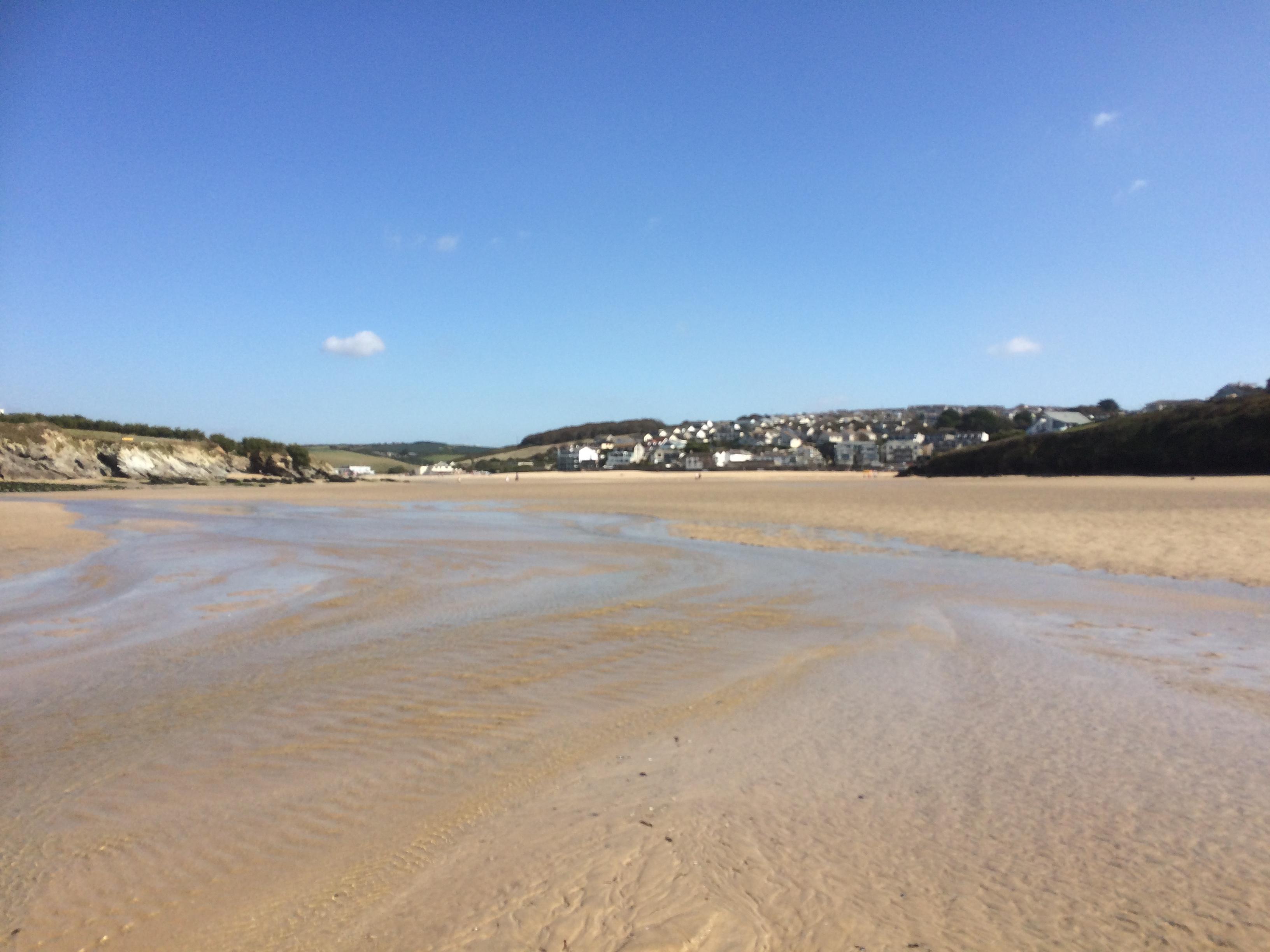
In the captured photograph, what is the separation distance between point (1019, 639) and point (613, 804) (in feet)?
16.6

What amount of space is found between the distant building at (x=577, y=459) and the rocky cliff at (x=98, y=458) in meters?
52.8

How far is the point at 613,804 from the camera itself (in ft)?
11.4

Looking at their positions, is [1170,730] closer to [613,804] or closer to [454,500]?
[613,804]

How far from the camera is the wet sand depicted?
2.59 m

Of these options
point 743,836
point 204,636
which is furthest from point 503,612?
point 743,836

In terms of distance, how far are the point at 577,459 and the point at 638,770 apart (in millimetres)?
114181

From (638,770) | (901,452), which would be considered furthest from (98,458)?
(901,452)

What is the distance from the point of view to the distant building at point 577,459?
115375mm

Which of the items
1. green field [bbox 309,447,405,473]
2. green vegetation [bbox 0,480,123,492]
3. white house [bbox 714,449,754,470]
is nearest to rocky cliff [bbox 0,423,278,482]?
green vegetation [bbox 0,480,123,492]

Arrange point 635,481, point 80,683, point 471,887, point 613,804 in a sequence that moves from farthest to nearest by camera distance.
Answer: point 635,481, point 80,683, point 613,804, point 471,887

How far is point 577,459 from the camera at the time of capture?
118 m

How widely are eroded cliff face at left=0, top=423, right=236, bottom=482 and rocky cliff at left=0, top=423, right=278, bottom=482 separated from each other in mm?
33

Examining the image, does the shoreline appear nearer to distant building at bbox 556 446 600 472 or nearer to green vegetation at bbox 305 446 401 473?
green vegetation at bbox 305 446 401 473

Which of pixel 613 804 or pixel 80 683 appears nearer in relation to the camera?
pixel 613 804
